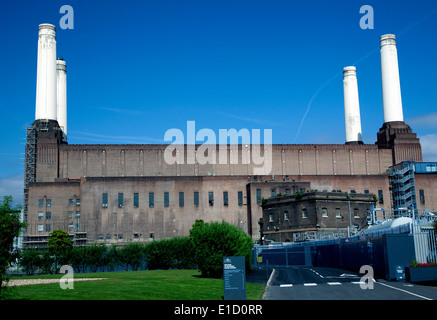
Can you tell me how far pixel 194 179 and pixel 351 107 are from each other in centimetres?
3415

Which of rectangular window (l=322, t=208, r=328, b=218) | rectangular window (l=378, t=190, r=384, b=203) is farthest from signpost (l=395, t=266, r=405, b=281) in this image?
rectangular window (l=378, t=190, r=384, b=203)

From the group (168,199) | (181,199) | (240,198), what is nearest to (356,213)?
(240,198)

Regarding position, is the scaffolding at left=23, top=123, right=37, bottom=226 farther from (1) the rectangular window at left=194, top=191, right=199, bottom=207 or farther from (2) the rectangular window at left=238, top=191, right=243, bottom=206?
(2) the rectangular window at left=238, top=191, right=243, bottom=206

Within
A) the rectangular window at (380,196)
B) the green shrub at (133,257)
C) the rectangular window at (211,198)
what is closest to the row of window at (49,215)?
the rectangular window at (211,198)

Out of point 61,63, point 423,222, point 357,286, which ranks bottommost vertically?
point 357,286

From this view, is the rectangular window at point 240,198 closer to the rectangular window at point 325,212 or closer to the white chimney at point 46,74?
the rectangular window at point 325,212

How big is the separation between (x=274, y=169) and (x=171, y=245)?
134 feet

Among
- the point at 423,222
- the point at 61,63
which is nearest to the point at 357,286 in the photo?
the point at 423,222

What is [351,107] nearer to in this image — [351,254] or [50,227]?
[50,227]

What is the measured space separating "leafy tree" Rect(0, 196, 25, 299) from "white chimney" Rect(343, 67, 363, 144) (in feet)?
286

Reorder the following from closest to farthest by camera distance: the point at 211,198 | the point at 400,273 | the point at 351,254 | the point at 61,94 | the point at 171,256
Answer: the point at 400,273 < the point at 351,254 < the point at 171,256 < the point at 211,198 < the point at 61,94

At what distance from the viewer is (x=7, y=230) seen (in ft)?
63.8
